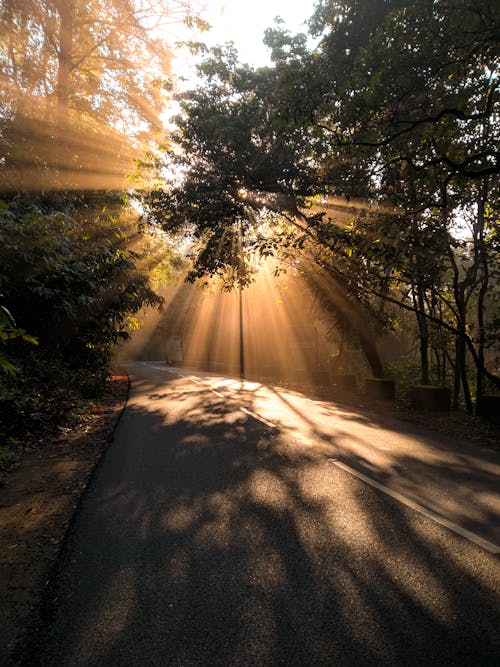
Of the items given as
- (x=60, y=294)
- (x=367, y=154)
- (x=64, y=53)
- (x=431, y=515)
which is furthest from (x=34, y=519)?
(x=64, y=53)

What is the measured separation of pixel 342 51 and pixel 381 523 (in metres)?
8.01

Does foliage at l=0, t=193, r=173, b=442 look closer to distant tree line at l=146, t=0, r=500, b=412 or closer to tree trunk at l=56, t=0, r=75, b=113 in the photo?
distant tree line at l=146, t=0, r=500, b=412

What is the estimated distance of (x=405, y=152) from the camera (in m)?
8.73

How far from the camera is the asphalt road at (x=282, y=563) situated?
234cm

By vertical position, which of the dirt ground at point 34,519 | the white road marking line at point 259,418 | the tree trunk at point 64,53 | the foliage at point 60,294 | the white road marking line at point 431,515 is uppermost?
the tree trunk at point 64,53

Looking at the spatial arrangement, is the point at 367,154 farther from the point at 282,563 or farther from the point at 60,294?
the point at 282,563

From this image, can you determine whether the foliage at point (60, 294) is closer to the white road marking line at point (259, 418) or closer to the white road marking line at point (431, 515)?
the white road marking line at point (259, 418)

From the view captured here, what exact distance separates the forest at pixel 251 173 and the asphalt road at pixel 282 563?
2884 mm

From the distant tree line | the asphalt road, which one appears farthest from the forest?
the asphalt road

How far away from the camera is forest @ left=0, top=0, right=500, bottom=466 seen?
24.6ft

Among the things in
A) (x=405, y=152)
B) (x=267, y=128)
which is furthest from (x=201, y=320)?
(x=405, y=152)

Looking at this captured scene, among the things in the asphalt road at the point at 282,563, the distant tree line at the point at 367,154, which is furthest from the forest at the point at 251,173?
the asphalt road at the point at 282,563

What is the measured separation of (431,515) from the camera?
13.5 feet

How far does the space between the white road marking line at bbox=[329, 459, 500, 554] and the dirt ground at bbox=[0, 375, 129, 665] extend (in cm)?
330
